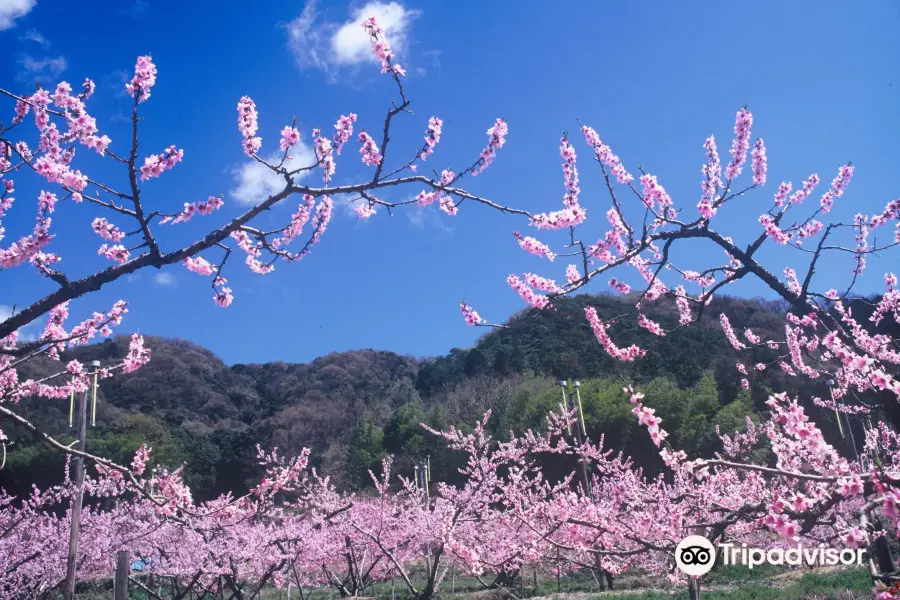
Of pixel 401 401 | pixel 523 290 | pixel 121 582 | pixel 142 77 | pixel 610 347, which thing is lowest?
pixel 121 582

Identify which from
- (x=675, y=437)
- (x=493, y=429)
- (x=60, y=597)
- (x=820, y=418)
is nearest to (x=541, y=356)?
(x=493, y=429)

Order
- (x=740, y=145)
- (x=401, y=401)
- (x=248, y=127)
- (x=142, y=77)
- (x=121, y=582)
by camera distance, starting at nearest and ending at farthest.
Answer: (x=142, y=77) < (x=248, y=127) < (x=740, y=145) < (x=121, y=582) < (x=401, y=401)

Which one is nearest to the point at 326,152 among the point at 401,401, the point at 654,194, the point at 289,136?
the point at 289,136

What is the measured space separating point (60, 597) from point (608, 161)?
15252mm

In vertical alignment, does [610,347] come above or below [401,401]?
below

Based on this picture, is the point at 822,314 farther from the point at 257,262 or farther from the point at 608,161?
the point at 257,262

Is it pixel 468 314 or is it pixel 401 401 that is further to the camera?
pixel 401 401

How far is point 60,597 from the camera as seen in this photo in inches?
533

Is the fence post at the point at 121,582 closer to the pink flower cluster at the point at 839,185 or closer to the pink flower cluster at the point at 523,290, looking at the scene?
the pink flower cluster at the point at 523,290

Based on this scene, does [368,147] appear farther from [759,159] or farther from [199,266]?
[759,159]

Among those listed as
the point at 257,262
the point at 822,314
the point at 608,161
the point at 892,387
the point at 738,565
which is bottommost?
the point at 738,565

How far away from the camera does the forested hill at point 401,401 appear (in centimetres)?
2484

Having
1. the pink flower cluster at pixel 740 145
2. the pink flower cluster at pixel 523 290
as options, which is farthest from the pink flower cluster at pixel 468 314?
the pink flower cluster at pixel 740 145

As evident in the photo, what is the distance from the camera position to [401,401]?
Answer: 40.2 m
